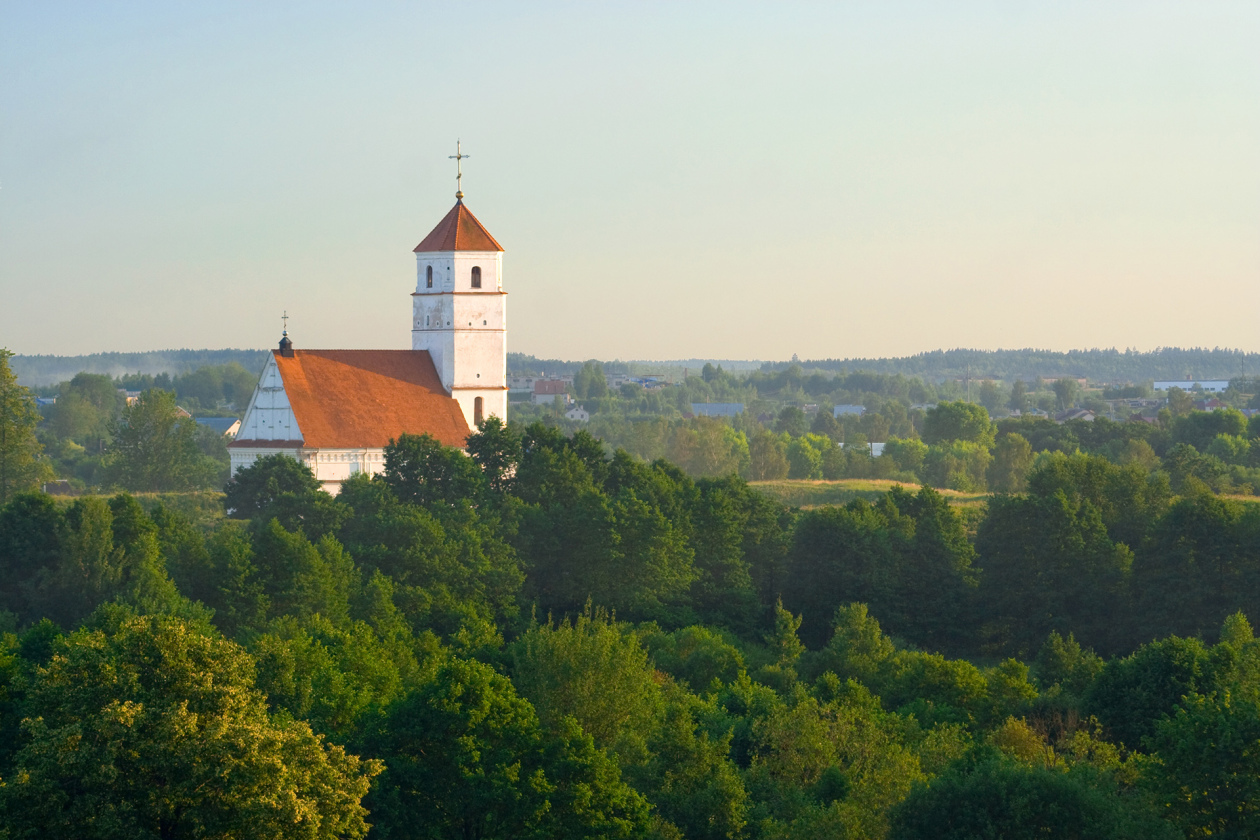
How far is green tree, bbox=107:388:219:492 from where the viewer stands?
8525 cm

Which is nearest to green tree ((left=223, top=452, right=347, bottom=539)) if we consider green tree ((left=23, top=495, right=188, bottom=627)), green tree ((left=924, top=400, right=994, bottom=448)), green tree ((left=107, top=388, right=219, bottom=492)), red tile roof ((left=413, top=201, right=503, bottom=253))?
green tree ((left=23, top=495, right=188, bottom=627))

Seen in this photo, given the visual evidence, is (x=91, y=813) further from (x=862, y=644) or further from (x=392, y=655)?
(x=862, y=644)

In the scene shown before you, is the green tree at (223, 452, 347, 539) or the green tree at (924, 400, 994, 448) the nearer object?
the green tree at (223, 452, 347, 539)

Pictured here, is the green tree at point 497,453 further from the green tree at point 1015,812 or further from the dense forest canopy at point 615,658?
the green tree at point 1015,812

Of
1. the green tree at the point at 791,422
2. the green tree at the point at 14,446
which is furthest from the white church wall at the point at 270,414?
the green tree at the point at 791,422

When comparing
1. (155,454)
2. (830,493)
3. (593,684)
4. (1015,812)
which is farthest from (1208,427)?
(1015,812)

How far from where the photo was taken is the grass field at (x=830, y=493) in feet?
251

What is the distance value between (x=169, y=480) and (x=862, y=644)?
50.8m

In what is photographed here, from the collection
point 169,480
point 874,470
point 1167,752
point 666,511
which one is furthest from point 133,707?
point 874,470

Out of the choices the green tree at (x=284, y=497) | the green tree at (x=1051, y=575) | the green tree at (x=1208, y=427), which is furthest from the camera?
the green tree at (x=1208, y=427)

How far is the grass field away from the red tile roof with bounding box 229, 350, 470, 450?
1595 cm

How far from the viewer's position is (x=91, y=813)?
72.5ft

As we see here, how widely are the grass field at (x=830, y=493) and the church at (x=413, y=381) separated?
1485 centimetres

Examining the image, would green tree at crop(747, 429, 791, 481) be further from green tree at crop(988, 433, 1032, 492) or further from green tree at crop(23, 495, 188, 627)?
green tree at crop(23, 495, 188, 627)
